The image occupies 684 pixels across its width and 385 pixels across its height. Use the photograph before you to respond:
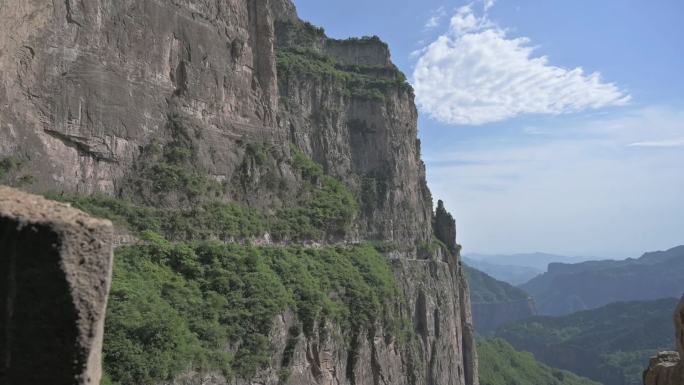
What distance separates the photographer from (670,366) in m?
10.7

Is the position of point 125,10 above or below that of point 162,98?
above

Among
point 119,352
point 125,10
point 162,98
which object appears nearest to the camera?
point 119,352

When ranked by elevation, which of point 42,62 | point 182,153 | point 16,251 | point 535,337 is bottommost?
point 535,337

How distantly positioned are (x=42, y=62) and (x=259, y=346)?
19.5 meters

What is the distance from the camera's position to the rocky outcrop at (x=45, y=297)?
4.89m

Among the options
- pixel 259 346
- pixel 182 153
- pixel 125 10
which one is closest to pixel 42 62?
pixel 125 10

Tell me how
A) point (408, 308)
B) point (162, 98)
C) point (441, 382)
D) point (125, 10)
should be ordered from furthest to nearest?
point (441, 382) < point (408, 308) < point (162, 98) < point (125, 10)

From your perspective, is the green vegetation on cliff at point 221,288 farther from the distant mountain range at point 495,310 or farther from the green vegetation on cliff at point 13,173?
the distant mountain range at point 495,310

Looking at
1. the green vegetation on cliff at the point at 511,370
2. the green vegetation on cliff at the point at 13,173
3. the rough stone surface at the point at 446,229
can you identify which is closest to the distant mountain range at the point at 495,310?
the green vegetation on cliff at the point at 511,370

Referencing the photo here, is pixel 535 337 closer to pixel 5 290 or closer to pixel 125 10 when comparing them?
pixel 125 10

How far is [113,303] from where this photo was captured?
22.9m

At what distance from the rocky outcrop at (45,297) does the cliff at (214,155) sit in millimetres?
18126

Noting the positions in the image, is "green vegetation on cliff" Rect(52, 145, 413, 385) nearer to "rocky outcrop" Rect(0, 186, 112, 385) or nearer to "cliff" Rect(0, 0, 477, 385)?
"cliff" Rect(0, 0, 477, 385)

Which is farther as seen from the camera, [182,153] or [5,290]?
[182,153]
